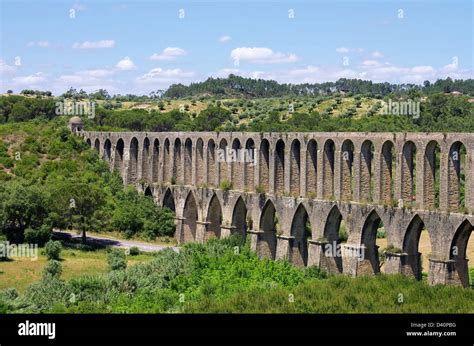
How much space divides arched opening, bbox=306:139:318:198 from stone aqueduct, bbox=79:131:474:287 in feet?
0.24

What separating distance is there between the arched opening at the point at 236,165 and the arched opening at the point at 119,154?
69.4 feet

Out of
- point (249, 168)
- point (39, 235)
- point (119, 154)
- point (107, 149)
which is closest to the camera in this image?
point (39, 235)

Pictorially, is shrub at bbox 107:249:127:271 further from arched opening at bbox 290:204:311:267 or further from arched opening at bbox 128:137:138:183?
arched opening at bbox 128:137:138:183

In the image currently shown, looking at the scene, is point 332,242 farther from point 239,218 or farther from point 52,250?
point 52,250

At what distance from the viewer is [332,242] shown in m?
53.1

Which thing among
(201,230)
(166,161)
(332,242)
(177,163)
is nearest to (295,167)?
(332,242)

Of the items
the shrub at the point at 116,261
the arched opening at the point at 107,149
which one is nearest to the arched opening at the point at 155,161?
the arched opening at the point at 107,149

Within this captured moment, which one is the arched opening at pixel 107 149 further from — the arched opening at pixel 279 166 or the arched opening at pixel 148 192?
the arched opening at pixel 279 166

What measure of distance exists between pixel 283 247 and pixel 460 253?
47.0 feet

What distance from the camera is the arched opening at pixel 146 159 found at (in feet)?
257

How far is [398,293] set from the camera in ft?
121
